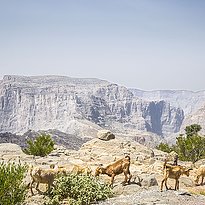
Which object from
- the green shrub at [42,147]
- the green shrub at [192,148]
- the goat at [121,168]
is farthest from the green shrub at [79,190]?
the green shrub at [192,148]

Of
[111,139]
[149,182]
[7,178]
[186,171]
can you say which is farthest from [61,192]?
[111,139]

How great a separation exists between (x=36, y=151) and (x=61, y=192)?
35717mm

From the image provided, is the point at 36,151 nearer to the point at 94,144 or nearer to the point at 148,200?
the point at 94,144

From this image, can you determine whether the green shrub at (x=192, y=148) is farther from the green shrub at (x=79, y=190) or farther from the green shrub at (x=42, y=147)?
the green shrub at (x=79, y=190)

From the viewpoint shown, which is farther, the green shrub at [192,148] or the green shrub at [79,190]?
the green shrub at [192,148]

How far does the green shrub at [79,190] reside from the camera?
17.3 meters

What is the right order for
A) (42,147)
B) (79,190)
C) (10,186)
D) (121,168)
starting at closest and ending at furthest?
(10,186), (79,190), (121,168), (42,147)

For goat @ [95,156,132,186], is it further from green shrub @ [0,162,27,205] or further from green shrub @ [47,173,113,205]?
green shrub @ [0,162,27,205]

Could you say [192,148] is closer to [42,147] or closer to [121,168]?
[42,147]

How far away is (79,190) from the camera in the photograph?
17859mm

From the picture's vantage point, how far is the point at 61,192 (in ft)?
59.7

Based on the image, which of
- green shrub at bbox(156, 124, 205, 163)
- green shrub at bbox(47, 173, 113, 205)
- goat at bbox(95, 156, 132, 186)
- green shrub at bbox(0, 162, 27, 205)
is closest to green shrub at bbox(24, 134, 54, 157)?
green shrub at bbox(156, 124, 205, 163)

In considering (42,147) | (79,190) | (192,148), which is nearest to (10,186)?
(79,190)

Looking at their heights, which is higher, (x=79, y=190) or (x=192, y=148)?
(x=79, y=190)
